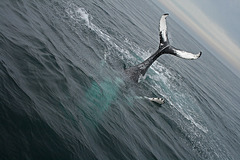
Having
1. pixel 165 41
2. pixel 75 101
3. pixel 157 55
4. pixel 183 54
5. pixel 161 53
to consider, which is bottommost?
pixel 75 101

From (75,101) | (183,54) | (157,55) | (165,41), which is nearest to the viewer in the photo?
(75,101)

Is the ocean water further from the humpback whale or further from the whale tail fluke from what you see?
the whale tail fluke

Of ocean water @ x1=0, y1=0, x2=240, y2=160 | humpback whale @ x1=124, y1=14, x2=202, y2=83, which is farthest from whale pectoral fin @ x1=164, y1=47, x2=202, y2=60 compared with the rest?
ocean water @ x1=0, y1=0, x2=240, y2=160

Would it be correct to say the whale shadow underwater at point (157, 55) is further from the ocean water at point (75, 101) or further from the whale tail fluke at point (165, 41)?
the ocean water at point (75, 101)

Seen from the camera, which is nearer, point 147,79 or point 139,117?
point 139,117

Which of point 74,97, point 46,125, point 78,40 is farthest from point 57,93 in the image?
point 78,40

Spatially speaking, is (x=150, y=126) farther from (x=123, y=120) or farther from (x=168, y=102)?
(x=168, y=102)

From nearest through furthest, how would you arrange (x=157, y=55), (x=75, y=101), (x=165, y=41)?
(x=75, y=101) → (x=165, y=41) → (x=157, y=55)

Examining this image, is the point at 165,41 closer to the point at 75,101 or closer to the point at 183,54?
the point at 183,54

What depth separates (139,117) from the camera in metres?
15.4

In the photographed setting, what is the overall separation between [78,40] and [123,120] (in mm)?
7862

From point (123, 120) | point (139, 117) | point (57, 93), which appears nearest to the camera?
point (57, 93)

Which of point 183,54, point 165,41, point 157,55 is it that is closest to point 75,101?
point 183,54

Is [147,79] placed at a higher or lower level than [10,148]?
higher
